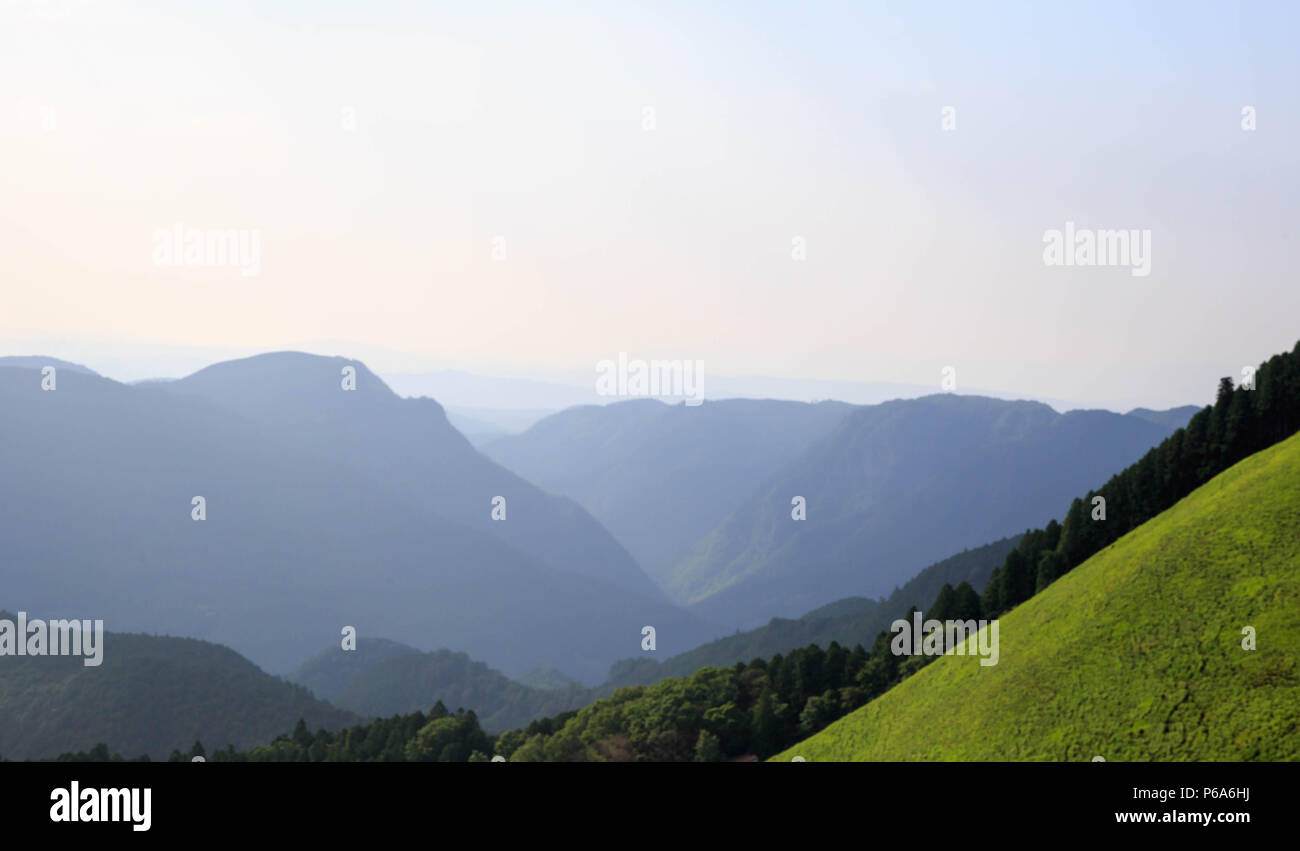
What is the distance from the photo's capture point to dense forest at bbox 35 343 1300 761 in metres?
78.2

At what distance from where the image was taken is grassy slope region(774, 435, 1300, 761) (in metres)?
41.4

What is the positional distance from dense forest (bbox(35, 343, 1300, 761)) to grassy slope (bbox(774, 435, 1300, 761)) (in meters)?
11.7

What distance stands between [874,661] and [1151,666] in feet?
121

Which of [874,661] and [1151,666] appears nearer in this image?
[1151,666]

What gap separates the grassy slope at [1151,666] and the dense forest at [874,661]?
11.7 m

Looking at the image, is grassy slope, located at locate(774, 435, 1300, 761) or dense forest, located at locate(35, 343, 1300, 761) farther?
dense forest, located at locate(35, 343, 1300, 761)

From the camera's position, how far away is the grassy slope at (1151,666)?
41.4 meters

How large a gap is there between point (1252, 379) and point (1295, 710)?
53656 millimetres

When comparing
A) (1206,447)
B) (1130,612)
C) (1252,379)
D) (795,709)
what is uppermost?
(1252,379)

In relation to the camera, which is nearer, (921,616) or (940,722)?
(940,722)

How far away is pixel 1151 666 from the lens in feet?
153
